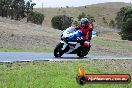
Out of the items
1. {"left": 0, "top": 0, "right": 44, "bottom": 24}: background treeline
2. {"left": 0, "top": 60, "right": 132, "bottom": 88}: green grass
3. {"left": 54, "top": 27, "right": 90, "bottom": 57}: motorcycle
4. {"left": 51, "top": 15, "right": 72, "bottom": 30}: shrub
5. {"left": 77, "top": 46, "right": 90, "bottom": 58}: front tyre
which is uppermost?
{"left": 0, "top": 60, "right": 132, "bottom": 88}: green grass

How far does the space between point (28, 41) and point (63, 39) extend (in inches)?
835

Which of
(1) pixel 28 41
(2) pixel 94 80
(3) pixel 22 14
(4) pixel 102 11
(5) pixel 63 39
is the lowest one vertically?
(4) pixel 102 11

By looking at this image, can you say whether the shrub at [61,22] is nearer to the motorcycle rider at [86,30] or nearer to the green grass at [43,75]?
the motorcycle rider at [86,30]

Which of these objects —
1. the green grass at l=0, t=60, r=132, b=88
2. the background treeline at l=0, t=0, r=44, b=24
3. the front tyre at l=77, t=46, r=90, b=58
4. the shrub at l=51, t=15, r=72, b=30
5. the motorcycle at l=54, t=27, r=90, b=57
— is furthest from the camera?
the shrub at l=51, t=15, r=72, b=30

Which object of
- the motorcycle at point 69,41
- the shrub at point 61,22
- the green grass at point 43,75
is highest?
the green grass at point 43,75

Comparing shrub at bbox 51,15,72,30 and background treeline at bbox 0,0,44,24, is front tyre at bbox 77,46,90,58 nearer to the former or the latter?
background treeline at bbox 0,0,44,24

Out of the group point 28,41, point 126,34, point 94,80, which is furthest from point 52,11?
point 94,80

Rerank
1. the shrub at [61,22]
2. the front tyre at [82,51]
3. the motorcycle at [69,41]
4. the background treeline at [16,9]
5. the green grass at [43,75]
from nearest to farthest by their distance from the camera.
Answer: the green grass at [43,75] → the motorcycle at [69,41] → the front tyre at [82,51] → the background treeline at [16,9] → the shrub at [61,22]

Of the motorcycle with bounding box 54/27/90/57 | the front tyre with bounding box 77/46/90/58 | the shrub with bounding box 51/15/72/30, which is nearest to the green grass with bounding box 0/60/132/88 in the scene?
the motorcycle with bounding box 54/27/90/57

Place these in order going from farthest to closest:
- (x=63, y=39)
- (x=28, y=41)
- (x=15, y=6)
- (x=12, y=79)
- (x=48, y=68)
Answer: (x=15, y=6), (x=28, y=41), (x=63, y=39), (x=48, y=68), (x=12, y=79)

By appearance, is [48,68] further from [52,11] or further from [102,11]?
[102,11]

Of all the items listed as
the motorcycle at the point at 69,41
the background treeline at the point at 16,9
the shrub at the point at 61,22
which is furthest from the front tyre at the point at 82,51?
the shrub at the point at 61,22

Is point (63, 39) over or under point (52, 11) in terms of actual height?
over

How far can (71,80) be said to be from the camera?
36.6ft
